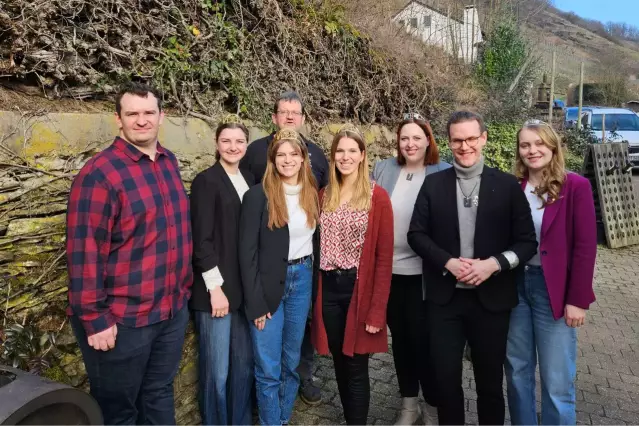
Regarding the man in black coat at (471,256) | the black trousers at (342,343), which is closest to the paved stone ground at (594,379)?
the black trousers at (342,343)

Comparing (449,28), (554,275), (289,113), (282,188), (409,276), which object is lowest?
(409,276)

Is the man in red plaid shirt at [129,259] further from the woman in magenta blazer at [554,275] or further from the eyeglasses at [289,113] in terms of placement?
the woman in magenta blazer at [554,275]

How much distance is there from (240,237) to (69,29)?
1.94 metres

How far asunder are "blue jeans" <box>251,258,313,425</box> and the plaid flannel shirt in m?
0.64

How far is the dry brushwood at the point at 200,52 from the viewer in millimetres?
2859

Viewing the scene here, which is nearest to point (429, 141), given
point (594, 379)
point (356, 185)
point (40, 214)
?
point (356, 185)

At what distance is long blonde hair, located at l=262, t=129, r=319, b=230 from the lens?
2.69 metres

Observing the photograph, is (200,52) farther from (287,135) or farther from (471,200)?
(471,200)

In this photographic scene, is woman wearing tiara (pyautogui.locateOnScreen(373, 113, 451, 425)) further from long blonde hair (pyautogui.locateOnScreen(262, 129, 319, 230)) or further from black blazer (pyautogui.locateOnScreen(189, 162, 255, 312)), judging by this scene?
black blazer (pyautogui.locateOnScreen(189, 162, 255, 312))

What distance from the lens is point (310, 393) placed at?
349 centimetres

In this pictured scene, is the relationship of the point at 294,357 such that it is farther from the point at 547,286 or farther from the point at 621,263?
the point at 621,263

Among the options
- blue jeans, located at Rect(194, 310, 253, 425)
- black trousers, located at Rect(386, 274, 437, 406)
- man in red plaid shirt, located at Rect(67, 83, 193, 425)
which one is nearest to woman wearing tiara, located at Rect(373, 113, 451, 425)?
black trousers, located at Rect(386, 274, 437, 406)

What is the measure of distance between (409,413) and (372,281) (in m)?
1.11

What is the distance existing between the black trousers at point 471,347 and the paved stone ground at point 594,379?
0.69 metres
